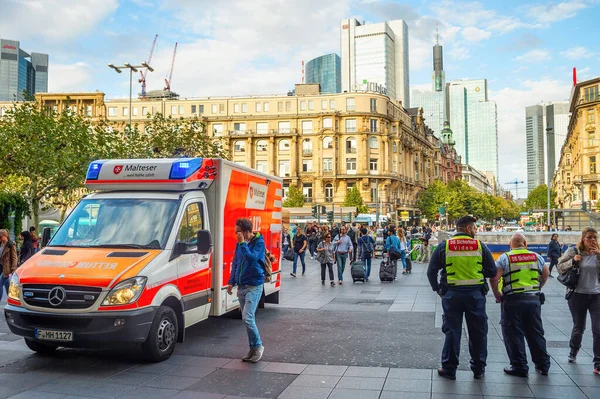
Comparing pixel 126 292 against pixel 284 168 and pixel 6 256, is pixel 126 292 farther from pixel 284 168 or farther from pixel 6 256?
pixel 284 168

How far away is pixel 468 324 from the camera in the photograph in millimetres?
6281

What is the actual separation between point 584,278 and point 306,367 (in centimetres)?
363

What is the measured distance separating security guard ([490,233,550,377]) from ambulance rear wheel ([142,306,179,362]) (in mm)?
4186

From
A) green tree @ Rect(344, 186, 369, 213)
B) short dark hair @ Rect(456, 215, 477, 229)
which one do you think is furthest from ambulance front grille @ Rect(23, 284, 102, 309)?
green tree @ Rect(344, 186, 369, 213)

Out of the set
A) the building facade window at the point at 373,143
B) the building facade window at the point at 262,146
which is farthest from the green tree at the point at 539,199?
the building facade window at the point at 262,146

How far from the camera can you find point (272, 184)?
11984 mm

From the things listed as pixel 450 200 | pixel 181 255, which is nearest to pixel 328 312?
pixel 181 255

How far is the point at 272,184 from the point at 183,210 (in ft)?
13.4

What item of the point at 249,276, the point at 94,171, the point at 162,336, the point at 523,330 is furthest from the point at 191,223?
the point at 523,330

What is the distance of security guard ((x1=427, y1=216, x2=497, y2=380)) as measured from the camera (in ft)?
20.4

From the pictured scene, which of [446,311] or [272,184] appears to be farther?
[272,184]

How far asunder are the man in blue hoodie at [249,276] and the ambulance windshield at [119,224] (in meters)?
1.14

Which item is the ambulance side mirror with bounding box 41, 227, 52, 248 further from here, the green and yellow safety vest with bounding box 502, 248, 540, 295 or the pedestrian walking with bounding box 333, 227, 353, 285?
the pedestrian walking with bounding box 333, 227, 353, 285

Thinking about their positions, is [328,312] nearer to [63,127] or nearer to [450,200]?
[63,127]
